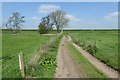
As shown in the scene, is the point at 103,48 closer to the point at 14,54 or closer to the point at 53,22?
Answer: the point at 14,54

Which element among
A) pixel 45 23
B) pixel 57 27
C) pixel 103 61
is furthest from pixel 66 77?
pixel 57 27

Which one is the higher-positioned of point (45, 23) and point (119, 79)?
point (45, 23)

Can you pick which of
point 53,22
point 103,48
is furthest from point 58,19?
point 103,48

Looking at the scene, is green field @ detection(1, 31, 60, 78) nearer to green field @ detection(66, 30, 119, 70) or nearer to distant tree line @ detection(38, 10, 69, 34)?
green field @ detection(66, 30, 119, 70)

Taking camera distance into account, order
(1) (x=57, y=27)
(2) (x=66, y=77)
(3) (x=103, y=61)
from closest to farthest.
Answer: (2) (x=66, y=77)
(3) (x=103, y=61)
(1) (x=57, y=27)

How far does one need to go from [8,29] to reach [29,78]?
421 ft

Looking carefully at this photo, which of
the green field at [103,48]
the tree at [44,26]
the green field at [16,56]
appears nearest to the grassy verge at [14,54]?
the green field at [16,56]

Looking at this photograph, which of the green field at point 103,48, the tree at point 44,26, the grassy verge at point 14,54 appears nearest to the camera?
the grassy verge at point 14,54

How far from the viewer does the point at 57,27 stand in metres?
135

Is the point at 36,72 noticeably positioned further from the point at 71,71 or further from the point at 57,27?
the point at 57,27

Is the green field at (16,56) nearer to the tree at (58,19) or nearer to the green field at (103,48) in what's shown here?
the green field at (103,48)

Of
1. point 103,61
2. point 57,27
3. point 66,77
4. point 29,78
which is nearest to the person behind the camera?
point 29,78

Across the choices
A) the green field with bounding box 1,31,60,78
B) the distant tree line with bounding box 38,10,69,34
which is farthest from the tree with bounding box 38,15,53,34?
the green field with bounding box 1,31,60,78

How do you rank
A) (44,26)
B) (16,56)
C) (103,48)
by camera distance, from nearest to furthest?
(16,56) < (103,48) < (44,26)
